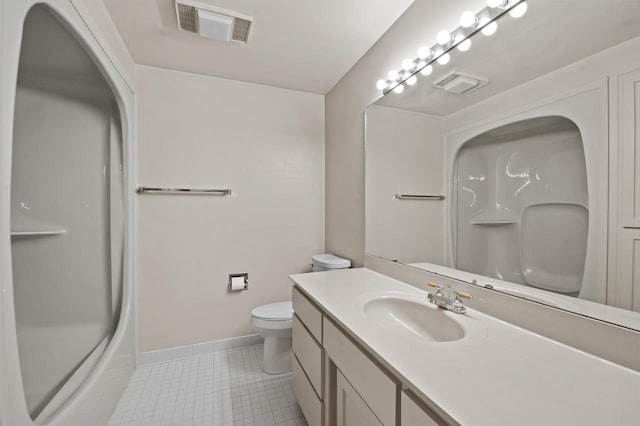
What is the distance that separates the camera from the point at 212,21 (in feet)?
5.13

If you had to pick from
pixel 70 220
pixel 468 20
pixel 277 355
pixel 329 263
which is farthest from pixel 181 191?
pixel 468 20

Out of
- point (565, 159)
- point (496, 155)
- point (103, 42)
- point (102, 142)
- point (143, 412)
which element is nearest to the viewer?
point (565, 159)

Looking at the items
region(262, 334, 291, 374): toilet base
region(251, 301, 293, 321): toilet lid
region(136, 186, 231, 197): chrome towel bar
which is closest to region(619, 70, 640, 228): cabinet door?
region(251, 301, 293, 321): toilet lid

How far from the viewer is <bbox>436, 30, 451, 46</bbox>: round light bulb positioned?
48.8 inches

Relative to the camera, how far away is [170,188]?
2109 mm

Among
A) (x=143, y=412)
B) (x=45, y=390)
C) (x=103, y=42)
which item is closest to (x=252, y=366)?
(x=143, y=412)

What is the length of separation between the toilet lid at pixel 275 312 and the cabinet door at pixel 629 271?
1648 millimetres

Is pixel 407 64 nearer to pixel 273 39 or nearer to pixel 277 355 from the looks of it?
pixel 273 39

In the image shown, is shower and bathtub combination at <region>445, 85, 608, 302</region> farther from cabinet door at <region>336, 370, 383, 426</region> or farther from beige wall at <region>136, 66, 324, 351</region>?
beige wall at <region>136, 66, 324, 351</region>

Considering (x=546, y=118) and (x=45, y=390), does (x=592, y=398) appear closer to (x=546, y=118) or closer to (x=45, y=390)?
(x=546, y=118)

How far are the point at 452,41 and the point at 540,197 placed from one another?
79 centimetres

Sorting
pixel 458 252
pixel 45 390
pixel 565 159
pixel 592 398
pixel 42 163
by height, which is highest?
pixel 42 163

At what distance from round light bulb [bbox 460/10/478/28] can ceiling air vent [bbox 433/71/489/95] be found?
0.58 feet

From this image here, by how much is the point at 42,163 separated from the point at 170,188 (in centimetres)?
70
